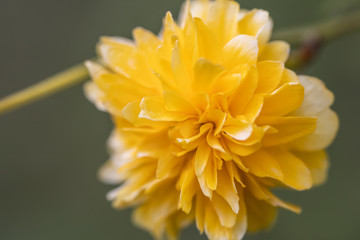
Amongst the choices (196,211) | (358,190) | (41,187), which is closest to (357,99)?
(358,190)

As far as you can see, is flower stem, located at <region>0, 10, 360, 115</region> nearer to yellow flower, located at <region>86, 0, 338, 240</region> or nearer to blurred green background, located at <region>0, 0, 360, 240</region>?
yellow flower, located at <region>86, 0, 338, 240</region>

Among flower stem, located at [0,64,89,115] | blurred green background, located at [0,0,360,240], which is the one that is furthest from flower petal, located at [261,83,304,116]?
blurred green background, located at [0,0,360,240]

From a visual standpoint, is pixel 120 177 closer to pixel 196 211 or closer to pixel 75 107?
pixel 196 211

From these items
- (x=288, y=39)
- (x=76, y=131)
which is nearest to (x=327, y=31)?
(x=288, y=39)

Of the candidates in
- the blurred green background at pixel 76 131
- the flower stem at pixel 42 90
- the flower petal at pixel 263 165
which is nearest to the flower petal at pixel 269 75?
the flower petal at pixel 263 165

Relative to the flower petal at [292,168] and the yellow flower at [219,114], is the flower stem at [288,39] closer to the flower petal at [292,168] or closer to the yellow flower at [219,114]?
the yellow flower at [219,114]

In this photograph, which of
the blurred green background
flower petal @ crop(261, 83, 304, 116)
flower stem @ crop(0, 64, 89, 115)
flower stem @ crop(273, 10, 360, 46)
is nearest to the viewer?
flower petal @ crop(261, 83, 304, 116)

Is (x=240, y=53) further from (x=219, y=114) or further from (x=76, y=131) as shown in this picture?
(x=76, y=131)

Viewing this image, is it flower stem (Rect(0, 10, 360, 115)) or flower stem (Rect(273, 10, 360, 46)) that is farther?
flower stem (Rect(273, 10, 360, 46))
